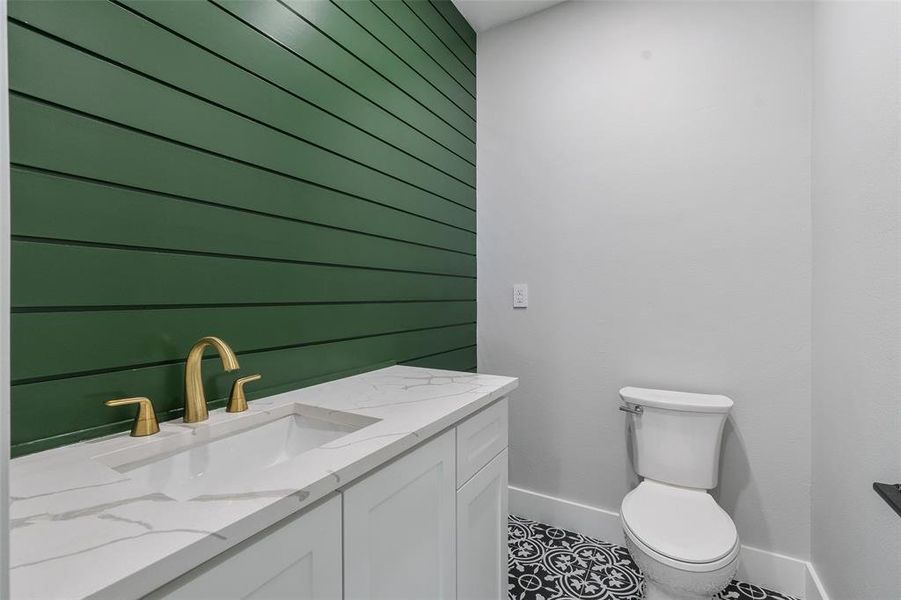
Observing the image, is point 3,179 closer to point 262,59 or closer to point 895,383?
point 262,59

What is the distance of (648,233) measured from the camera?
1.95m

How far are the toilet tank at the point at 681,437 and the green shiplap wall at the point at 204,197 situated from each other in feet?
3.58

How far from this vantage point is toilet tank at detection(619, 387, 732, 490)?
5.47 feet

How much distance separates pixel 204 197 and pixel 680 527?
5.99 ft

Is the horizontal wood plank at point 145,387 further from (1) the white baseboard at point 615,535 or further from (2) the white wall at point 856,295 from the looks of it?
(2) the white wall at point 856,295

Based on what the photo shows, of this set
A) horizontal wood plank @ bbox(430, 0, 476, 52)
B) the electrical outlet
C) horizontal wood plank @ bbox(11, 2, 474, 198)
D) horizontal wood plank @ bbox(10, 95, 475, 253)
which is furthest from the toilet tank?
horizontal wood plank @ bbox(430, 0, 476, 52)

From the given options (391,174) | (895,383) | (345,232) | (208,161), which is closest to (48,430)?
(208,161)

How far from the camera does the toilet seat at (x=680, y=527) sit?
49.7 inches

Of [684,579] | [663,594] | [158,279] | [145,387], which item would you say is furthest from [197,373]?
[663,594]

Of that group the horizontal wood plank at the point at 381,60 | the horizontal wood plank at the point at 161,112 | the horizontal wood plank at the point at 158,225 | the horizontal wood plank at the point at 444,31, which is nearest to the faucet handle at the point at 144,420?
the horizontal wood plank at the point at 158,225

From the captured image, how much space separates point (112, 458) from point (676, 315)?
2.05 m

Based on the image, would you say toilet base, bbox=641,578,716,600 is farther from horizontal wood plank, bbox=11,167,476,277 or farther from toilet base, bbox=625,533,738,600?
horizontal wood plank, bbox=11,167,476,277

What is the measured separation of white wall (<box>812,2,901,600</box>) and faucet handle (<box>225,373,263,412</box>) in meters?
1.62

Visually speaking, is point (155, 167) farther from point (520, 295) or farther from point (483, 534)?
point (520, 295)
